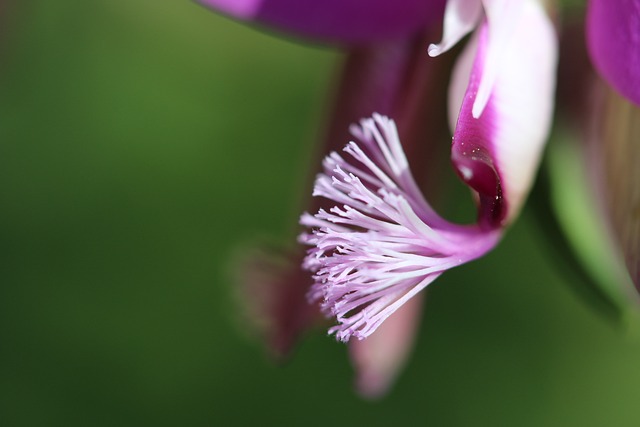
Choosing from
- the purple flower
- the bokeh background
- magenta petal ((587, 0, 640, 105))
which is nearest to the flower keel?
the purple flower

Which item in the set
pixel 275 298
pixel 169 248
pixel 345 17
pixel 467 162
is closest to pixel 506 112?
pixel 467 162

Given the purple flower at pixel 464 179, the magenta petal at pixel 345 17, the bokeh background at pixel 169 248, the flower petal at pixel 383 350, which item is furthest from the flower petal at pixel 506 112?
the bokeh background at pixel 169 248

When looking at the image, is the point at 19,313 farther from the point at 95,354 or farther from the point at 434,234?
the point at 434,234

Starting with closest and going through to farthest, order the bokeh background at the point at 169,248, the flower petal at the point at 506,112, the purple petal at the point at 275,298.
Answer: the flower petal at the point at 506,112
the purple petal at the point at 275,298
the bokeh background at the point at 169,248

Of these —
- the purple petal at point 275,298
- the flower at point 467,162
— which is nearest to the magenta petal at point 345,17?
the flower at point 467,162

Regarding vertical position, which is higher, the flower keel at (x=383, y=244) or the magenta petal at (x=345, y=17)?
the magenta petal at (x=345, y=17)

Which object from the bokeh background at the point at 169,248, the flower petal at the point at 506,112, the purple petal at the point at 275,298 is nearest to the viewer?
the flower petal at the point at 506,112

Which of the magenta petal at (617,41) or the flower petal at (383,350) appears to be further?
the flower petal at (383,350)

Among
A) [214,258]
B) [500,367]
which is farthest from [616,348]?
[214,258]

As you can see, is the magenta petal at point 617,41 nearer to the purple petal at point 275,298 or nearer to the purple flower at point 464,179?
the purple flower at point 464,179
